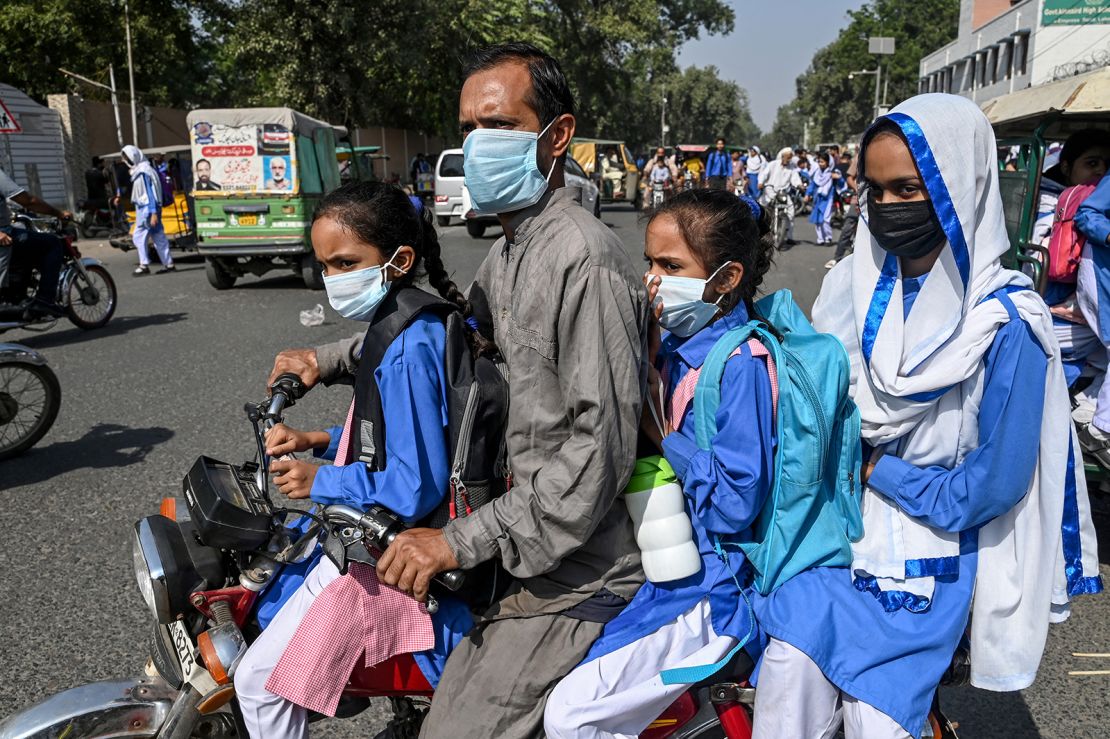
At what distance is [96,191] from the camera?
71.4 ft

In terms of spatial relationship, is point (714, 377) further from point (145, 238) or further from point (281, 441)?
point (145, 238)

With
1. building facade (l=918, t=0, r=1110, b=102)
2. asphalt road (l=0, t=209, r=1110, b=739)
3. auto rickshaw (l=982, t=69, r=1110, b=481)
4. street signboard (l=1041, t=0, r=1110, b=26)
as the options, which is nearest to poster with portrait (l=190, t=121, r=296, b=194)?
asphalt road (l=0, t=209, r=1110, b=739)

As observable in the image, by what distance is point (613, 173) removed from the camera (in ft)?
102

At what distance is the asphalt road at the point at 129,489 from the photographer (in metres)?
3.20

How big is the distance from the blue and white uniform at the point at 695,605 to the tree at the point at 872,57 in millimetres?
74982

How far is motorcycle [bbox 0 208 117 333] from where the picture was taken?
8141 mm

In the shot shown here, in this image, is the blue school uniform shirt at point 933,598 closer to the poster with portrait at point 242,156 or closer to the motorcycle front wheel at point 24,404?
the motorcycle front wheel at point 24,404

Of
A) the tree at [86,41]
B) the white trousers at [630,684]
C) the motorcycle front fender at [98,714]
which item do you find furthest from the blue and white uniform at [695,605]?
the tree at [86,41]

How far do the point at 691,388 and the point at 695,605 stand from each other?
1.48ft

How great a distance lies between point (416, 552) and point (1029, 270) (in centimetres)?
449

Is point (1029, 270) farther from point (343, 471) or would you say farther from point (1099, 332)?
point (343, 471)

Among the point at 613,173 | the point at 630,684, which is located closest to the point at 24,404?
the point at 630,684

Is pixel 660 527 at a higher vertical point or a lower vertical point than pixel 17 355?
higher

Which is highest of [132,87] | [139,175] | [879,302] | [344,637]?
[132,87]
